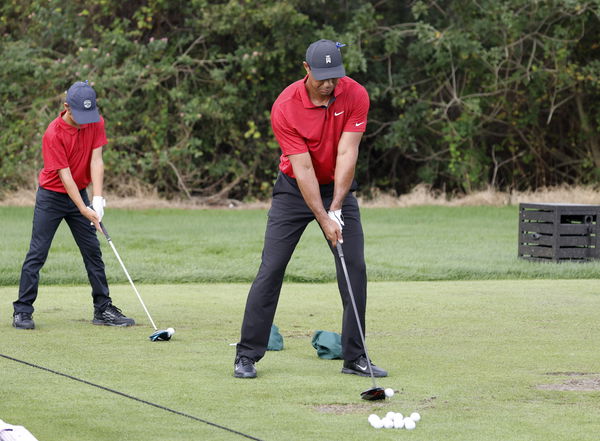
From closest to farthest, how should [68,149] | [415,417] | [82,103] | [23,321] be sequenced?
[415,417], [82,103], [23,321], [68,149]

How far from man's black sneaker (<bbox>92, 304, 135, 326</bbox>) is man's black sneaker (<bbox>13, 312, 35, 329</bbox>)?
19.8 inches

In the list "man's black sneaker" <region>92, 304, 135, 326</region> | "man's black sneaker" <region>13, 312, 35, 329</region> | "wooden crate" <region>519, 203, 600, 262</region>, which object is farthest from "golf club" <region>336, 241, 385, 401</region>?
"wooden crate" <region>519, 203, 600, 262</region>

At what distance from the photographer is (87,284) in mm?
11789

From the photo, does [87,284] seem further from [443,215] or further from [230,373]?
[443,215]

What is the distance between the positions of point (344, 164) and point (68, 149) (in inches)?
116

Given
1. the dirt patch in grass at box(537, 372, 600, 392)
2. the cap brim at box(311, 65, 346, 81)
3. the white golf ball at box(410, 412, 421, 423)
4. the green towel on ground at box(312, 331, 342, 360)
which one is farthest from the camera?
the green towel on ground at box(312, 331, 342, 360)

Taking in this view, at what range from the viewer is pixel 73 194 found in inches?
328

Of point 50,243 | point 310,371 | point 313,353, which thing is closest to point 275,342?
point 313,353

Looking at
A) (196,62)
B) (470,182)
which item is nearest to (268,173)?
(196,62)

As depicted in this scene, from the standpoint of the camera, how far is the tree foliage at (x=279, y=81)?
23.6 m

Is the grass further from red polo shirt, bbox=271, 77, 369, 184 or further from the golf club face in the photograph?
red polo shirt, bbox=271, 77, 369, 184

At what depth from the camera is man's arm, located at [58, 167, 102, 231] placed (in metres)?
8.31

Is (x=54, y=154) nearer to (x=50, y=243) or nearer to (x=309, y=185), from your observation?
(x=50, y=243)

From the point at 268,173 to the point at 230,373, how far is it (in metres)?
19.1
